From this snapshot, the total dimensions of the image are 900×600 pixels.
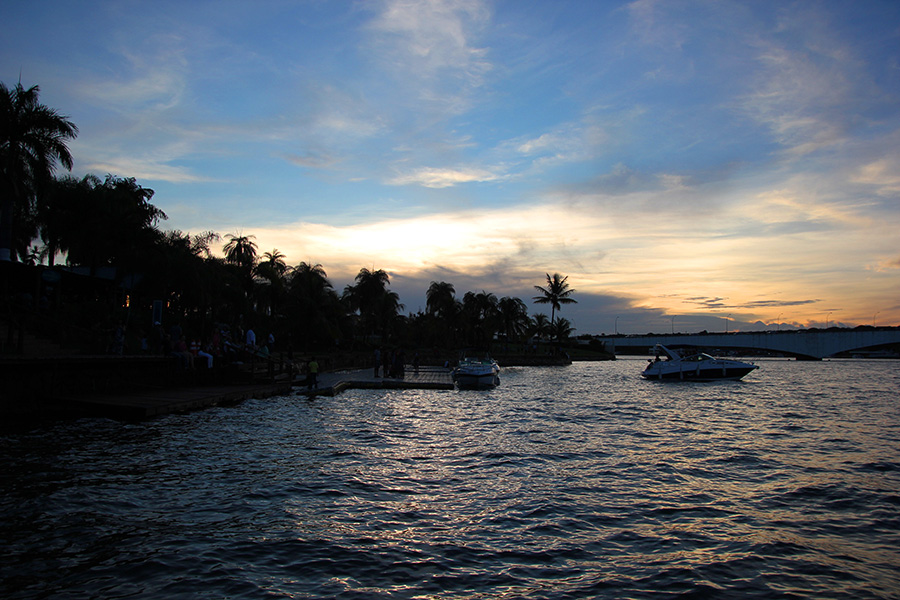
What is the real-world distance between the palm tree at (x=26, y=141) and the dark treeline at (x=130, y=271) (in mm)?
46

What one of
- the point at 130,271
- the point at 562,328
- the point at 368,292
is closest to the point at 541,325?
the point at 562,328

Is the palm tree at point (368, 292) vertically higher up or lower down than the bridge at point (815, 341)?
higher up

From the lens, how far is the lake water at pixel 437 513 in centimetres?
693

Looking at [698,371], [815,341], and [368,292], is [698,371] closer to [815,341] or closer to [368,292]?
[368,292]

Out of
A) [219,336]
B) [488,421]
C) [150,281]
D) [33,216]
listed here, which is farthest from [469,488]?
[33,216]

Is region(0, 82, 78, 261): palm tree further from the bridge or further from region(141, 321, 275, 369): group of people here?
the bridge

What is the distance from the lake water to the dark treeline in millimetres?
13512

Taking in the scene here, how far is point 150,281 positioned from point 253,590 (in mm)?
37400

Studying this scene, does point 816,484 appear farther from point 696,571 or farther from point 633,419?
point 633,419

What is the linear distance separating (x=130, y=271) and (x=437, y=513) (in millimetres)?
31643

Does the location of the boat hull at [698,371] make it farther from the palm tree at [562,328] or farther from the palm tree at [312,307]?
the palm tree at [562,328]

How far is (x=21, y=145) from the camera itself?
26.0m

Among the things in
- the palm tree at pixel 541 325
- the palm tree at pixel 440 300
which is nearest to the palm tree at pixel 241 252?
the palm tree at pixel 440 300

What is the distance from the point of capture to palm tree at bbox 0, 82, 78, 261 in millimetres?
25641
